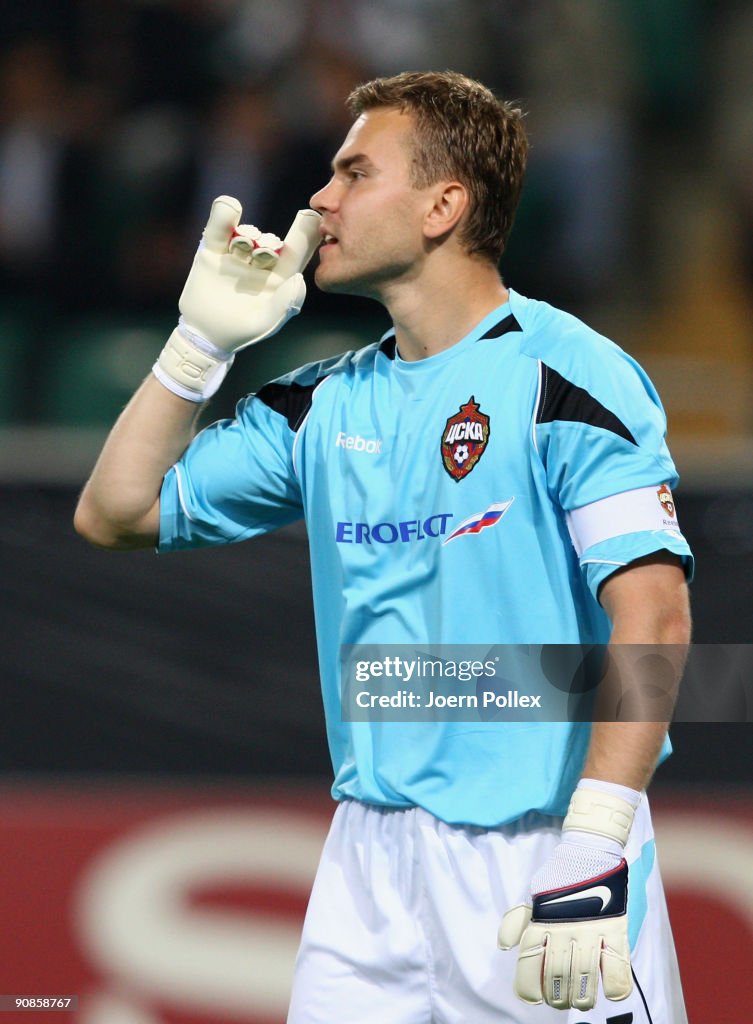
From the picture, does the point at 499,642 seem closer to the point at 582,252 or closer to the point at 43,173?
the point at 582,252

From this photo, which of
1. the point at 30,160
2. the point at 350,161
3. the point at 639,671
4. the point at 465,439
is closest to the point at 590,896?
the point at 639,671

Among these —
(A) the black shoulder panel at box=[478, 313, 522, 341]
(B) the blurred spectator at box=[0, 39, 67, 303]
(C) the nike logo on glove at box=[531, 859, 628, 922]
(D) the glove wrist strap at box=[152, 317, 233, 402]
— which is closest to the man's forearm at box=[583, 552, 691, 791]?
(C) the nike logo on glove at box=[531, 859, 628, 922]

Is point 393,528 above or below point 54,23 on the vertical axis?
below

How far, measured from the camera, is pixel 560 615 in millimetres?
2744

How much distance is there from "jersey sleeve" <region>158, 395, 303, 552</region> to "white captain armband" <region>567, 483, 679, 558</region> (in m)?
0.70

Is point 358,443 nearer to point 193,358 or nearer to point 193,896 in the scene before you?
point 193,358

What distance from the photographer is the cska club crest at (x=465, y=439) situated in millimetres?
2768

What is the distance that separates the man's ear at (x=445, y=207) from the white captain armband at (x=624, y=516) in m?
0.70

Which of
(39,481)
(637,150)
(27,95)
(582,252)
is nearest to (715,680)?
(39,481)

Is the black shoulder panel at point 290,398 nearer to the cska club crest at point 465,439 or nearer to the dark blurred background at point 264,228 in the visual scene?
the cska club crest at point 465,439

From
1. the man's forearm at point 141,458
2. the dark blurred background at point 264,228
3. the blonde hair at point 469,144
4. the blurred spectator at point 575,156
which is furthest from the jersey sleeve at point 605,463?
the blurred spectator at point 575,156

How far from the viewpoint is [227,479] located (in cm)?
307

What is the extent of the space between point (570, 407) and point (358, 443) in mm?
459

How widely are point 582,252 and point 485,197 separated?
311 cm
